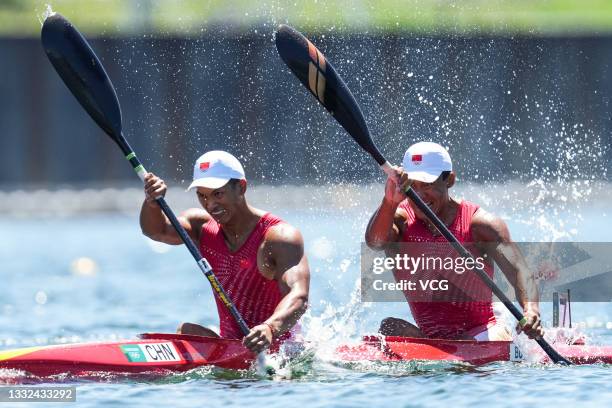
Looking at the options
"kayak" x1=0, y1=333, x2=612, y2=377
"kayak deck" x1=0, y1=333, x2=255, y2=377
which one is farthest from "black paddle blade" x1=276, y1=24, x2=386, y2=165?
"kayak deck" x1=0, y1=333, x2=255, y2=377

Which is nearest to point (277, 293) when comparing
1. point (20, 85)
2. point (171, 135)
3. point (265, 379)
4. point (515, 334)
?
point (265, 379)

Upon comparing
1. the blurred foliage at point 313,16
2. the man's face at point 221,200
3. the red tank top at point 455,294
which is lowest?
the red tank top at point 455,294

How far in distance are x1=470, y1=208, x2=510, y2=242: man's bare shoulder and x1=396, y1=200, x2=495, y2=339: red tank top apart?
49mm

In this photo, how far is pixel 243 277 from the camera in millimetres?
9469

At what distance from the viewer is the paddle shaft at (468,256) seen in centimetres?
973

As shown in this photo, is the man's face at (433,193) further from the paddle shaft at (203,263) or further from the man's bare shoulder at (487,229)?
the paddle shaft at (203,263)

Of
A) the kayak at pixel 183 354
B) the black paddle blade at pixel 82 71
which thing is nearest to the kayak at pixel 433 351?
the kayak at pixel 183 354

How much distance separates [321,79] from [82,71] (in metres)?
2.03

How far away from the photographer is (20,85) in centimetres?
3234

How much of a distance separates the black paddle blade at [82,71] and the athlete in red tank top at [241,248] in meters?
1.09

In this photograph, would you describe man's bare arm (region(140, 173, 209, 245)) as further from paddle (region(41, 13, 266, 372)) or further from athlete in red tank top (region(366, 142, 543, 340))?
athlete in red tank top (region(366, 142, 543, 340))

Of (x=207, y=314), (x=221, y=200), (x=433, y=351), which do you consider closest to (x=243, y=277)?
(x=221, y=200)

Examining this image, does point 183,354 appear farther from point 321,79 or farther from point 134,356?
point 321,79

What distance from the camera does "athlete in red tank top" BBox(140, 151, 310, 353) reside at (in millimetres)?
9156
